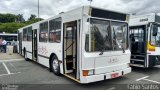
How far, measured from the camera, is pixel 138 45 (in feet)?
29.2

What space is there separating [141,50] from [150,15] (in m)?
1.82

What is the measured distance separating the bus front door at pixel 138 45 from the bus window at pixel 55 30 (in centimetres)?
417

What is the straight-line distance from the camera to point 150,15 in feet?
26.3

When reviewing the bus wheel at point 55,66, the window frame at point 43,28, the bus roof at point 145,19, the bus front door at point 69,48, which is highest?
the bus roof at point 145,19

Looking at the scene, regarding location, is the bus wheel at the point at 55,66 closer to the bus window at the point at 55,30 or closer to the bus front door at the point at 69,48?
the bus front door at the point at 69,48

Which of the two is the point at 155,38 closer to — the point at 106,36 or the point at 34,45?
the point at 106,36

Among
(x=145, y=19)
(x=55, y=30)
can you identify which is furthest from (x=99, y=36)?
(x=145, y=19)

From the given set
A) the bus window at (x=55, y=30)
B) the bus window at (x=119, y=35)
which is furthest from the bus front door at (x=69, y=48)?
the bus window at (x=119, y=35)

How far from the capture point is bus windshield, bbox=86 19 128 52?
18.9 ft

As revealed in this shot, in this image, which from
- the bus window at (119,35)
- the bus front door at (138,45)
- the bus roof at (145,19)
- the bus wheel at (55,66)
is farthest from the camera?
the bus front door at (138,45)

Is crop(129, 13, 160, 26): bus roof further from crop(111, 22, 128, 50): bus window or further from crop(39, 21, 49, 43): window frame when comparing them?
crop(39, 21, 49, 43): window frame

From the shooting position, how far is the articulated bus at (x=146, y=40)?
803cm

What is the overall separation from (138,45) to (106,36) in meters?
3.49

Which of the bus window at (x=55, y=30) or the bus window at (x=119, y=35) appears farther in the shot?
the bus window at (x=55, y=30)
